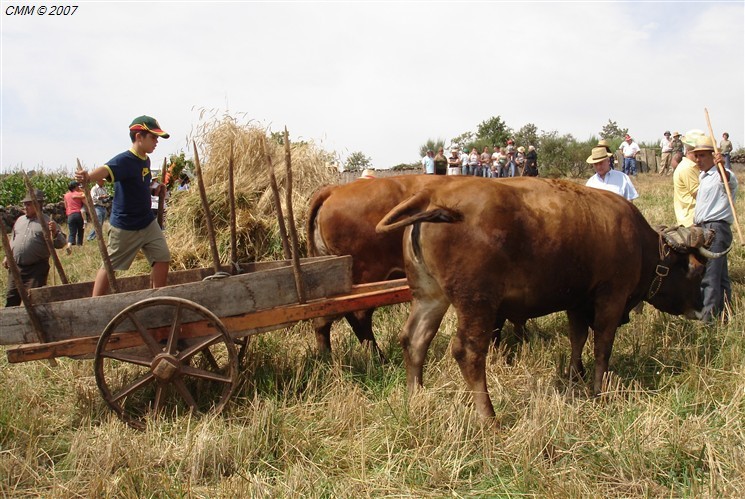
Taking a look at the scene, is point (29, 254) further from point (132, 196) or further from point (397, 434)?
point (397, 434)

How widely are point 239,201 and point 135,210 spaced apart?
2.19 m

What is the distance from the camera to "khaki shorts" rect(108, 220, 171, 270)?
5.07m

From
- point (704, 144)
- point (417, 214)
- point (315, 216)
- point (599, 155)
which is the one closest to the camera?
point (417, 214)

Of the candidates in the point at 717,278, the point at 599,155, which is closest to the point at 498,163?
the point at 599,155

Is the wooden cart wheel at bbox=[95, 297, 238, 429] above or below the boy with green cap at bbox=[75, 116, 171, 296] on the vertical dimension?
below

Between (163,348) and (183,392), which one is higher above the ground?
(163,348)

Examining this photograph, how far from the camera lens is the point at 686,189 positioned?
667 cm

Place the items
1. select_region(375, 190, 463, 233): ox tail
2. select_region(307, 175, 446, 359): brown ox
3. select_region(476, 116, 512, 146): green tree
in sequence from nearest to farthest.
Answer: select_region(375, 190, 463, 233): ox tail → select_region(307, 175, 446, 359): brown ox → select_region(476, 116, 512, 146): green tree

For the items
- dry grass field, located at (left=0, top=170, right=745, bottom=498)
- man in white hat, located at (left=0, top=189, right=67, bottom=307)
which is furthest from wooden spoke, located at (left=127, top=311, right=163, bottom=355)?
man in white hat, located at (left=0, top=189, right=67, bottom=307)

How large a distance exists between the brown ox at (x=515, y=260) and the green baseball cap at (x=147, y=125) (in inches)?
89.8

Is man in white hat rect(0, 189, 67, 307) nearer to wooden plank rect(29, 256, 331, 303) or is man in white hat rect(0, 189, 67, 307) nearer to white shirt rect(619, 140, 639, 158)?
wooden plank rect(29, 256, 331, 303)

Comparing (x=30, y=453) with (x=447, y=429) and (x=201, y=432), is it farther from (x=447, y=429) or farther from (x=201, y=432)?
(x=447, y=429)

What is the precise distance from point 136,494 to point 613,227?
3608 millimetres

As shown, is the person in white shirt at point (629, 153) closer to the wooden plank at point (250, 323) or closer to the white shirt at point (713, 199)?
the white shirt at point (713, 199)
